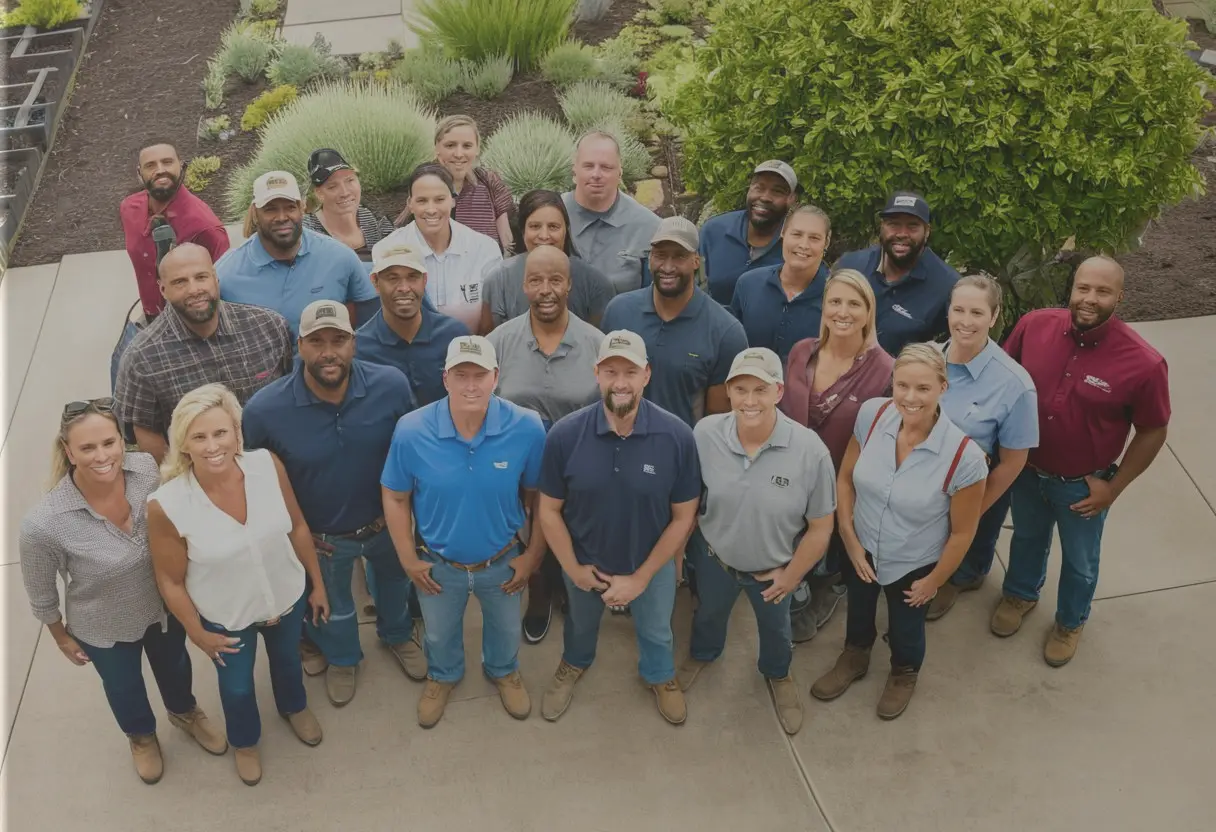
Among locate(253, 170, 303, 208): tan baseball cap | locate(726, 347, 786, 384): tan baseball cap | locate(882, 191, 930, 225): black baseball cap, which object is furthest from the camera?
locate(253, 170, 303, 208): tan baseball cap

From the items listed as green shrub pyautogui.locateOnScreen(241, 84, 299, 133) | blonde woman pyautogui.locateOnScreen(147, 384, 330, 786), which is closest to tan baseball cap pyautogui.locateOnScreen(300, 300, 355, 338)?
blonde woman pyautogui.locateOnScreen(147, 384, 330, 786)

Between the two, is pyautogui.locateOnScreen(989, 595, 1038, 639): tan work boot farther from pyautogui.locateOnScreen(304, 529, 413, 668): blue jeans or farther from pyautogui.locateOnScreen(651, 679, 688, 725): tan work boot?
pyautogui.locateOnScreen(304, 529, 413, 668): blue jeans

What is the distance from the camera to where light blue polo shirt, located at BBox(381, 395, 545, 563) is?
4.98 metres

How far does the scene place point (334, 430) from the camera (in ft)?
16.7

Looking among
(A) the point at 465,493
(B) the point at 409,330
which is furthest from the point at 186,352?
(A) the point at 465,493

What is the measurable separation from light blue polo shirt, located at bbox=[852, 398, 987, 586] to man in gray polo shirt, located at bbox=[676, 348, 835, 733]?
0.22 metres

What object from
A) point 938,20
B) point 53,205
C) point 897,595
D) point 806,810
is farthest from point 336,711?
point 53,205

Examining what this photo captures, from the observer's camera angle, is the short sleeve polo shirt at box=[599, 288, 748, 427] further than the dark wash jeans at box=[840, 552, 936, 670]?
Yes

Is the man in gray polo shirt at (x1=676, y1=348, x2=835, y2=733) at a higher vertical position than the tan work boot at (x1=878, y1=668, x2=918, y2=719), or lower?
higher

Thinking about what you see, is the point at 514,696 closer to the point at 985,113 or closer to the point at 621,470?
the point at 621,470

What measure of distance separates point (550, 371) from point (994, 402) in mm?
1953

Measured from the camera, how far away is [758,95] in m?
7.22

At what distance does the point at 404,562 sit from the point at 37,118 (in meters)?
7.50

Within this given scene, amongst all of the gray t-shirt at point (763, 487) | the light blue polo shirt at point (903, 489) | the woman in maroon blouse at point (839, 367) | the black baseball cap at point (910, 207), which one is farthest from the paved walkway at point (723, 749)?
the black baseball cap at point (910, 207)
